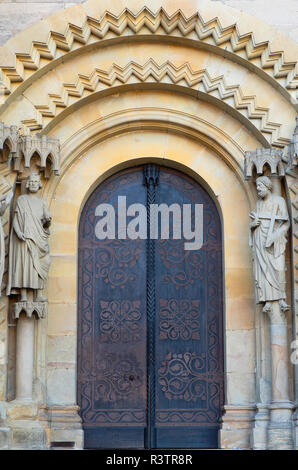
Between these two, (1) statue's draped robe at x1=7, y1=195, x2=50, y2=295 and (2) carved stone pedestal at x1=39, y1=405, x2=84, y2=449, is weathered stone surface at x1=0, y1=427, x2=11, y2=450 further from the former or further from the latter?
(1) statue's draped robe at x1=7, y1=195, x2=50, y2=295

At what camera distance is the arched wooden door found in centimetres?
1478

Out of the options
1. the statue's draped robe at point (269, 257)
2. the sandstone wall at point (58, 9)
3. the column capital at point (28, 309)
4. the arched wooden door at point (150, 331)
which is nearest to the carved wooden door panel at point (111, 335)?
the arched wooden door at point (150, 331)

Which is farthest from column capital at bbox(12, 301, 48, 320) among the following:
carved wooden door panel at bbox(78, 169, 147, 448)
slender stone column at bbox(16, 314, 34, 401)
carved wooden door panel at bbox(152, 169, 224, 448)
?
carved wooden door panel at bbox(152, 169, 224, 448)

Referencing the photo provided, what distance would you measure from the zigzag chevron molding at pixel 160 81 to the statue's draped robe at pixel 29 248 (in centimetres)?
110

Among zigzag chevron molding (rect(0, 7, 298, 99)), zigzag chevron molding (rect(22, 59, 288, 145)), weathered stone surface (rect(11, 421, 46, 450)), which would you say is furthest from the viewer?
zigzag chevron molding (rect(22, 59, 288, 145))

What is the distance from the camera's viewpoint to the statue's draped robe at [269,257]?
14.3m

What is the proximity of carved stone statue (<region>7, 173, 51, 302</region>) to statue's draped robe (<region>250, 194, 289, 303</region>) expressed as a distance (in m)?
2.65

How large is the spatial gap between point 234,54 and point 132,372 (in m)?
4.34

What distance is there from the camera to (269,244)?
14.4 metres

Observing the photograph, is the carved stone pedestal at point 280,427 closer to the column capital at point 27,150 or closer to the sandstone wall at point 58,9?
the column capital at point 27,150

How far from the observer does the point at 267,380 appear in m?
14.5

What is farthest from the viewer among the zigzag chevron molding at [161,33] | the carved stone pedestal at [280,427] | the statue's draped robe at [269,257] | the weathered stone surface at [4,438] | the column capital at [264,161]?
the zigzag chevron molding at [161,33]
